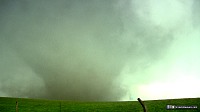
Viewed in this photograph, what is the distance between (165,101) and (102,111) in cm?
815

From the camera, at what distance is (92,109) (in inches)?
1677

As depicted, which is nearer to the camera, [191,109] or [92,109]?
[191,109]

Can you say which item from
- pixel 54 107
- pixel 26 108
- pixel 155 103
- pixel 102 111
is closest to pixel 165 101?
pixel 155 103

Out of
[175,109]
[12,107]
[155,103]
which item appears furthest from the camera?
[12,107]

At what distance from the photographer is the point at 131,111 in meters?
40.2

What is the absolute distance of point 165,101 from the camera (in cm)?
4128

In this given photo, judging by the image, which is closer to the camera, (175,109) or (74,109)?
(175,109)

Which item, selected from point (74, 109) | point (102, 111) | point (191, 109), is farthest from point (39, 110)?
point (191, 109)

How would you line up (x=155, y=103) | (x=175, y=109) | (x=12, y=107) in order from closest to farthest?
(x=175, y=109)
(x=155, y=103)
(x=12, y=107)

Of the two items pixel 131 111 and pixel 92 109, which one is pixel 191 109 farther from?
pixel 92 109

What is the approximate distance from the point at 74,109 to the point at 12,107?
8596 mm

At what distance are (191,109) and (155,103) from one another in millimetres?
4763

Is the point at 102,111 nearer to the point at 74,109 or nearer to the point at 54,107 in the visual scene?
the point at 74,109

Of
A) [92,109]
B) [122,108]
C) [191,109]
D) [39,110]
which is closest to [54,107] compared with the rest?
[39,110]
